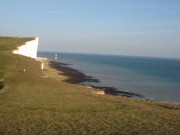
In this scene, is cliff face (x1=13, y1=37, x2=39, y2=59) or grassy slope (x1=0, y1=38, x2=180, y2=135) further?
cliff face (x1=13, y1=37, x2=39, y2=59)

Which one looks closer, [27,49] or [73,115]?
[73,115]

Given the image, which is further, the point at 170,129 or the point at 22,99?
the point at 22,99

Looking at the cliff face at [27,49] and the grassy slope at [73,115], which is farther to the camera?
the cliff face at [27,49]

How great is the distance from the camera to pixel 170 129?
1439 cm

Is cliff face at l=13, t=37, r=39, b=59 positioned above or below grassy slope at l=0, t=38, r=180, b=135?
above

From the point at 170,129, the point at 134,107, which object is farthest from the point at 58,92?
the point at 170,129

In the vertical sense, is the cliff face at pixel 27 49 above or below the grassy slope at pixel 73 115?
above

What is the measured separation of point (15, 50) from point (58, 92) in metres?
42.1

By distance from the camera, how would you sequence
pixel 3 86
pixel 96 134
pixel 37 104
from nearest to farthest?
1. pixel 96 134
2. pixel 37 104
3. pixel 3 86

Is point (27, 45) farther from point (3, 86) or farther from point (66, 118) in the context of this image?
point (66, 118)

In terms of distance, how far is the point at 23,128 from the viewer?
14.6m

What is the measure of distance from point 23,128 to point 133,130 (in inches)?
194

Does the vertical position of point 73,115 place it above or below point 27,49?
below

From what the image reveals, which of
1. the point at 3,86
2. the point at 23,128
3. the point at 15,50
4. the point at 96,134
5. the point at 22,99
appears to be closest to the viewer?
the point at 96,134
